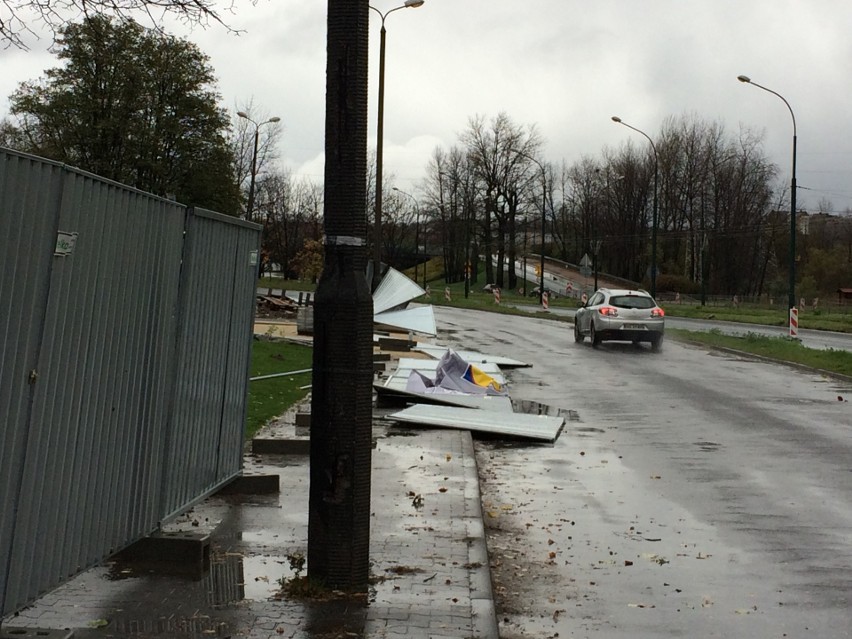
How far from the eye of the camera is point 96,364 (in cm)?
507

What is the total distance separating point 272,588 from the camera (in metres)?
5.66

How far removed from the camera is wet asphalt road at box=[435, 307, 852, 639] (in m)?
5.85

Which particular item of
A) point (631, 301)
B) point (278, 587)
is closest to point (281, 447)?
point (278, 587)

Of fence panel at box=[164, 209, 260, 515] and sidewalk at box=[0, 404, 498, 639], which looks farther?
fence panel at box=[164, 209, 260, 515]

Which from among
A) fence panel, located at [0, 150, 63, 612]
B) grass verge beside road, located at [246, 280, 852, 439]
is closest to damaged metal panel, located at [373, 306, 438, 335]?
grass verge beside road, located at [246, 280, 852, 439]

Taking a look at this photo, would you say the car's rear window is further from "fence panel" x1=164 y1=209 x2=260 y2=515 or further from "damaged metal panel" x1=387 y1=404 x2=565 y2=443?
"fence panel" x1=164 y1=209 x2=260 y2=515

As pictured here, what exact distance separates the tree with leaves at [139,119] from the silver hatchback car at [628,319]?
2521 cm

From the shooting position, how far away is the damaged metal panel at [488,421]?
1280 centimetres

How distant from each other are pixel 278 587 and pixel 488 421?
25.9 ft

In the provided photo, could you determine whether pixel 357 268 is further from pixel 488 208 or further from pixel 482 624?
pixel 488 208

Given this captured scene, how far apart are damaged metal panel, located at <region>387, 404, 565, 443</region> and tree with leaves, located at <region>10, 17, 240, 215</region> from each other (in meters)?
35.8

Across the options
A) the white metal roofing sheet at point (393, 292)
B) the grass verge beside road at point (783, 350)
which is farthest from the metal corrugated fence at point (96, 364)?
the white metal roofing sheet at point (393, 292)

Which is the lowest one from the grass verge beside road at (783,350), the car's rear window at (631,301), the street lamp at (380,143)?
the grass verge beside road at (783,350)

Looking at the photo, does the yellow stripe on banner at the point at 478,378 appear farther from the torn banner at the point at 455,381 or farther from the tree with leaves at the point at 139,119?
the tree with leaves at the point at 139,119
